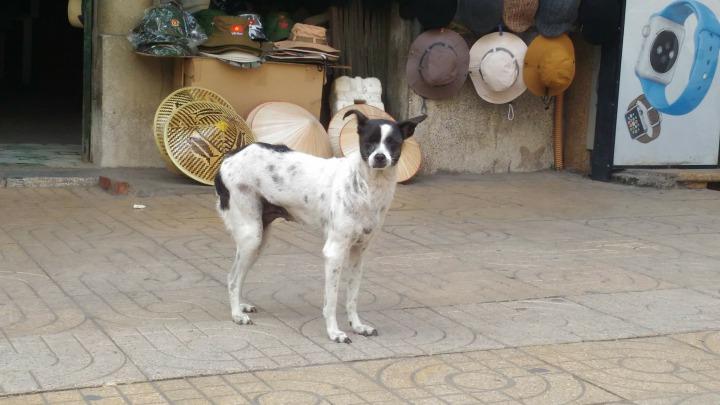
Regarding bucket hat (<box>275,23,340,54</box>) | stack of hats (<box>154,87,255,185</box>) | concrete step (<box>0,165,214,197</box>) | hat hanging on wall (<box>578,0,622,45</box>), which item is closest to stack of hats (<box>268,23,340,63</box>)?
bucket hat (<box>275,23,340,54</box>)

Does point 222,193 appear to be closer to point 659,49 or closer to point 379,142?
point 379,142

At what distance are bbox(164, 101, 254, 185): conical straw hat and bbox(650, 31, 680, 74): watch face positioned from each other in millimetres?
4305

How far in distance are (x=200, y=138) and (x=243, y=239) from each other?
409 centimetres

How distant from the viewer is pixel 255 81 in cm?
1041

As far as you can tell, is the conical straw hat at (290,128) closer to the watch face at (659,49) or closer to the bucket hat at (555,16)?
the bucket hat at (555,16)

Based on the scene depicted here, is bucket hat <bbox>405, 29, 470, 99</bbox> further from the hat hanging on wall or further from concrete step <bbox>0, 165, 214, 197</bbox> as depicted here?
concrete step <bbox>0, 165, 214, 197</bbox>

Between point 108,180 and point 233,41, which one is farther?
point 233,41

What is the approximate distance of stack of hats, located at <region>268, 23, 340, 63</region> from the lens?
10.4 m

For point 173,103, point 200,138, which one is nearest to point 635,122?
point 200,138

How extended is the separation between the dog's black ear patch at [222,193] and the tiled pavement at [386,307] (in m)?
0.59

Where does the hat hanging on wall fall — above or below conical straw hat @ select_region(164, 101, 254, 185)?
above

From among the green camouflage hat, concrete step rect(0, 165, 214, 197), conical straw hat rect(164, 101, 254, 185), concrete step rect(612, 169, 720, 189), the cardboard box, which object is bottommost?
concrete step rect(0, 165, 214, 197)

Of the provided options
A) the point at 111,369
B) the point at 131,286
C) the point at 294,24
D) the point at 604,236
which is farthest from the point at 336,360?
the point at 294,24

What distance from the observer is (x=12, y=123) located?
13.2m
